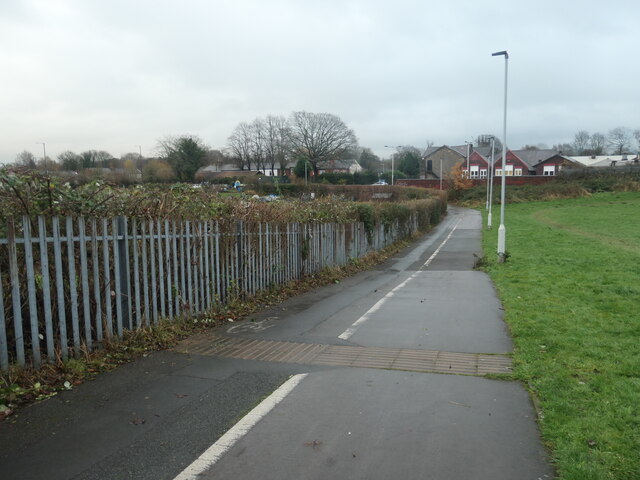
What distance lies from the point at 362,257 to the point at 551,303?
28.7ft

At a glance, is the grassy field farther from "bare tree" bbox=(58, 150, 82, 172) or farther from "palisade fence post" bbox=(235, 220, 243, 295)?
"bare tree" bbox=(58, 150, 82, 172)

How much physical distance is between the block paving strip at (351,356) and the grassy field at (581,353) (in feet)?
1.66

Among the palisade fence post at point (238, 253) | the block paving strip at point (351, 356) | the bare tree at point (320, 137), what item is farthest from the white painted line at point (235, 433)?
the bare tree at point (320, 137)

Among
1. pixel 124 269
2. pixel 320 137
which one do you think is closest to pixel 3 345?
pixel 124 269

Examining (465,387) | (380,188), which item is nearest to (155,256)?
(465,387)

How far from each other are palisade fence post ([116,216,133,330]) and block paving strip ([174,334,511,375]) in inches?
30.4

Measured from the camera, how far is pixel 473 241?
28500 mm

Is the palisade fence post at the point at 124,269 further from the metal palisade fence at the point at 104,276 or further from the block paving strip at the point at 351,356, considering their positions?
the block paving strip at the point at 351,356

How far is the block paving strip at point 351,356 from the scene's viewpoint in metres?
5.63

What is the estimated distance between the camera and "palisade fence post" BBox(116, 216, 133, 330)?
6.19 m

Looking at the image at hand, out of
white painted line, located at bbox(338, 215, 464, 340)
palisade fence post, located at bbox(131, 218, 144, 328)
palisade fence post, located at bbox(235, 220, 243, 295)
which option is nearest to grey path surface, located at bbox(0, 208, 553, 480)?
white painted line, located at bbox(338, 215, 464, 340)

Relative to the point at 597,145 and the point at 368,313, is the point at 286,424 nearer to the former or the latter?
the point at 368,313

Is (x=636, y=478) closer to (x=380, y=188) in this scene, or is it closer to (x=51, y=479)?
(x=51, y=479)

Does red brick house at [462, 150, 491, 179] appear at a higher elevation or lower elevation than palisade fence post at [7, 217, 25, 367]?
higher
